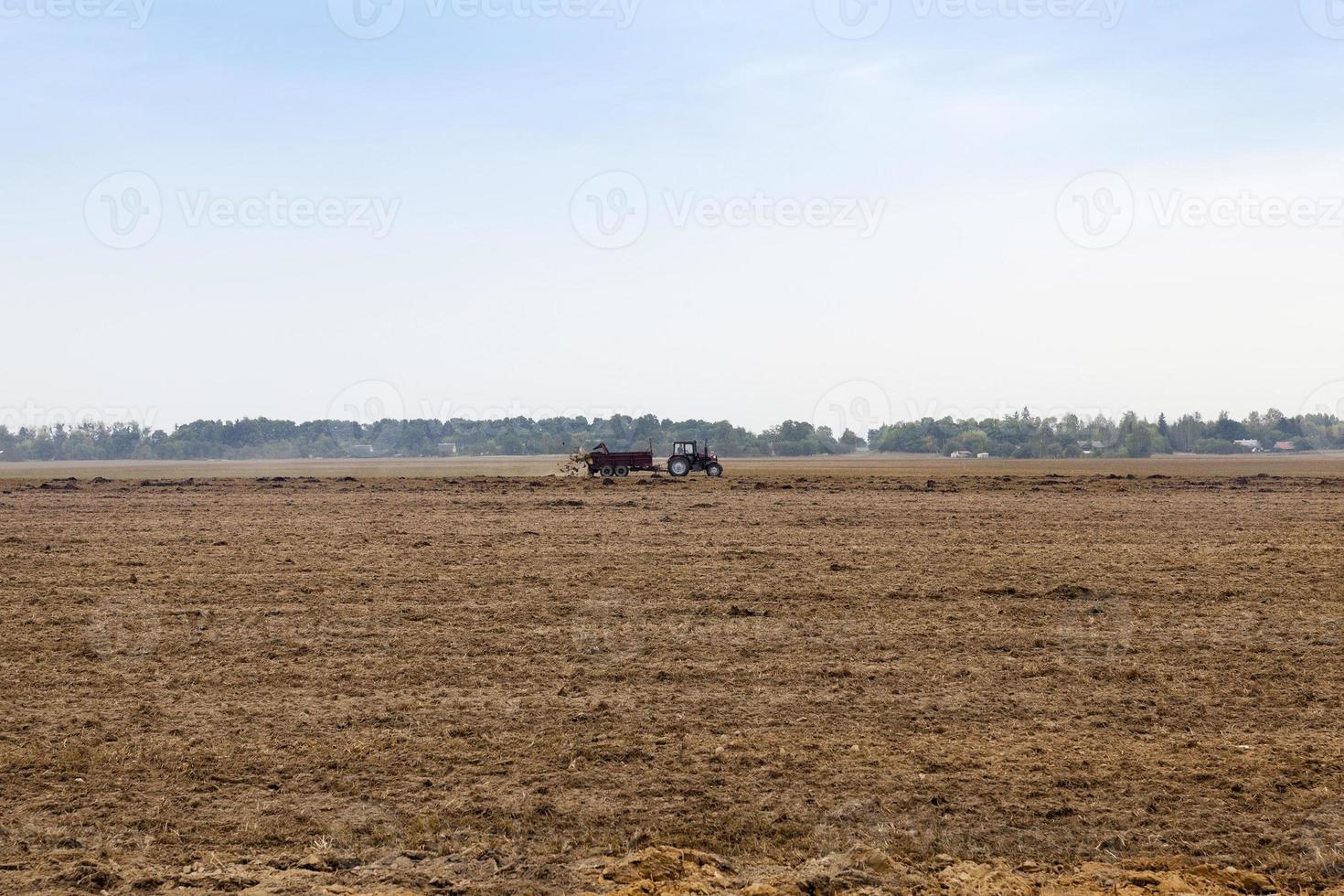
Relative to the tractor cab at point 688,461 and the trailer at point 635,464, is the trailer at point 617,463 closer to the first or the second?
the trailer at point 635,464

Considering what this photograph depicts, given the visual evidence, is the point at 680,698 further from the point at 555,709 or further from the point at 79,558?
the point at 79,558

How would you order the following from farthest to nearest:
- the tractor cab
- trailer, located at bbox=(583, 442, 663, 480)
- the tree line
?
the tree line
the tractor cab
trailer, located at bbox=(583, 442, 663, 480)

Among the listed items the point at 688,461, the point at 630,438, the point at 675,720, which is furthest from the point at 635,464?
the point at 630,438

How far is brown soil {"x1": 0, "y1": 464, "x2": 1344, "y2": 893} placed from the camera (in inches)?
255

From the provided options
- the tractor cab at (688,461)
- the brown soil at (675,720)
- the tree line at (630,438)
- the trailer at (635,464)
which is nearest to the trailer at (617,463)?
the trailer at (635,464)

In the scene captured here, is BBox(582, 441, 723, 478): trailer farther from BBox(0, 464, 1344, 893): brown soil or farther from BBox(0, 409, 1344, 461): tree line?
BBox(0, 409, 1344, 461): tree line

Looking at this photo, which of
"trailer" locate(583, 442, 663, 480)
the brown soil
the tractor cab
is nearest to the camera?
the brown soil

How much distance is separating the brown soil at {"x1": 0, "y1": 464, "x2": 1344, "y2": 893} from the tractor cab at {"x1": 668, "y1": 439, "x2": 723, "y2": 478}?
83.0ft

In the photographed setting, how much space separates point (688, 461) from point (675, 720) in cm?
3647

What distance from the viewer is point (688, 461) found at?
149ft

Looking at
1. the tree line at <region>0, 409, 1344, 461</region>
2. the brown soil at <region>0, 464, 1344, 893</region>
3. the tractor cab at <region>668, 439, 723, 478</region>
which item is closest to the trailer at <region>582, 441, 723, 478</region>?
the tractor cab at <region>668, 439, 723, 478</region>

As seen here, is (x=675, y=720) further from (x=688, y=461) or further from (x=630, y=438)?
(x=630, y=438)

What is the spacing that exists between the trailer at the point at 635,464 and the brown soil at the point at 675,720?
2513 centimetres

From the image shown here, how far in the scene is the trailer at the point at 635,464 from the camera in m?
44.8
